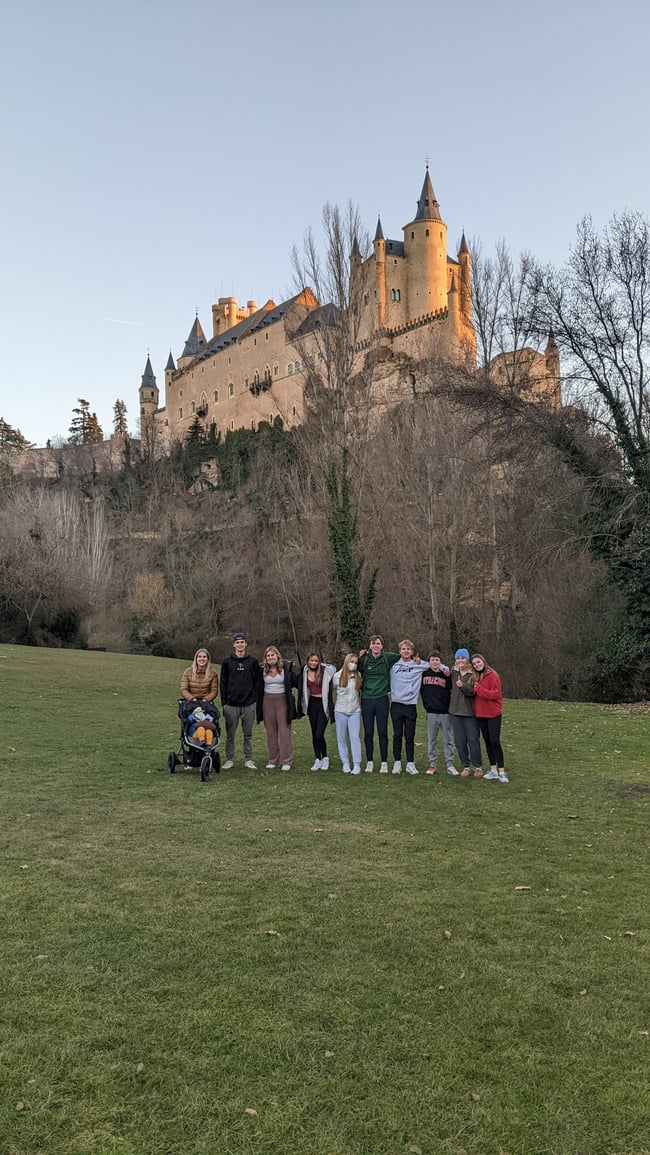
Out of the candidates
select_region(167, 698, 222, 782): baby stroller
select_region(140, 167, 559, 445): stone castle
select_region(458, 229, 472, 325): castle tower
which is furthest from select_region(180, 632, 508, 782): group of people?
select_region(458, 229, 472, 325): castle tower

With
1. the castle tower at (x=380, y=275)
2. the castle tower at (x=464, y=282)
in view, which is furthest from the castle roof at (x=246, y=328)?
the castle tower at (x=464, y=282)

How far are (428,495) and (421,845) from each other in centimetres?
2400

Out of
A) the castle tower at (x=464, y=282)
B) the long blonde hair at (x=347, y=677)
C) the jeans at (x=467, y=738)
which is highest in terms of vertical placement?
the castle tower at (x=464, y=282)

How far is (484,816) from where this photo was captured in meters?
8.30

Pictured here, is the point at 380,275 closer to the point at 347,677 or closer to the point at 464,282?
the point at 464,282

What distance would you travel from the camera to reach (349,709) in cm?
1049

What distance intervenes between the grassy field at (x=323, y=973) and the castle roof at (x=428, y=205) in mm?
71834

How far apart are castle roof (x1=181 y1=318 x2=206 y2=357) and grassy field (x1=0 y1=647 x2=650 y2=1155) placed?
10691cm

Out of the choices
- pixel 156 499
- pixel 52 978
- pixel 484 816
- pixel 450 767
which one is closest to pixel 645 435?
pixel 450 767

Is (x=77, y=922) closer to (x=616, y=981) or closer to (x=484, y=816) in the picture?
(x=616, y=981)

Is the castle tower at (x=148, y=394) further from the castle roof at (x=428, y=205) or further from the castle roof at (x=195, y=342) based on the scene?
the castle roof at (x=428, y=205)

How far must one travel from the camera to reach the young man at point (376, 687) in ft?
34.7

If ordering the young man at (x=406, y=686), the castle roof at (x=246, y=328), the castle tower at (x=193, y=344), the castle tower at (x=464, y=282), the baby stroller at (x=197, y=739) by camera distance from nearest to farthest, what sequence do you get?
the baby stroller at (x=197, y=739)
the young man at (x=406, y=686)
the castle tower at (x=464, y=282)
the castle roof at (x=246, y=328)
the castle tower at (x=193, y=344)

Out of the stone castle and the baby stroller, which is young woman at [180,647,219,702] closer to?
the baby stroller
